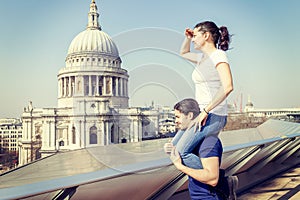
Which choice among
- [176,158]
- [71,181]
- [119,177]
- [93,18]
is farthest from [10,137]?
[176,158]

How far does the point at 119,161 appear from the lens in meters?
1.13

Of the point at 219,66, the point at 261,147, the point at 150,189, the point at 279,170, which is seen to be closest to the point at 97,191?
the point at 150,189

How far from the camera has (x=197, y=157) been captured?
31.3 inches

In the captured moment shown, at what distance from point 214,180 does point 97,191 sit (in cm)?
40

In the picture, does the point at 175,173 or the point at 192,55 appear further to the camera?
the point at 175,173

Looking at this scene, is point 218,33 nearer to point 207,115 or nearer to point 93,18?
point 207,115

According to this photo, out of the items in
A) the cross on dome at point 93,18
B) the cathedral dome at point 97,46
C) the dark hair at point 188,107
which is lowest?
the dark hair at point 188,107

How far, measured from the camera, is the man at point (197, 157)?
77 cm

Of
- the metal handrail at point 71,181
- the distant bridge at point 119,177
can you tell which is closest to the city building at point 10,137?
the distant bridge at point 119,177

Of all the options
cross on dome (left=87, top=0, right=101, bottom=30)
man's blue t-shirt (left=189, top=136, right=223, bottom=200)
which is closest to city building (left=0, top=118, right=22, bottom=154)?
cross on dome (left=87, top=0, right=101, bottom=30)

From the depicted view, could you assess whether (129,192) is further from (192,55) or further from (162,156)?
(192,55)

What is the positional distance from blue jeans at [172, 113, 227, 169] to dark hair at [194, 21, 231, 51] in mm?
188

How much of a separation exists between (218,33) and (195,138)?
0.28m

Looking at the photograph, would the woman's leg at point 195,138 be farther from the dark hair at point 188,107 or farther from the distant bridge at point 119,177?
the distant bridge at point 119,177
